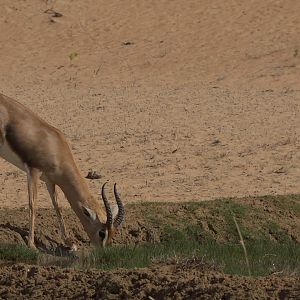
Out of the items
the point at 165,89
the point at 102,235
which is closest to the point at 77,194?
the point at 102,235

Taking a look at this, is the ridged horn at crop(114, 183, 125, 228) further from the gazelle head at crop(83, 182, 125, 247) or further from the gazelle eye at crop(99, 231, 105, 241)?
the gazelle eye at crop(99, 231, 105, 241)

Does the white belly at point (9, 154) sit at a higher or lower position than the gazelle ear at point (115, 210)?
higher

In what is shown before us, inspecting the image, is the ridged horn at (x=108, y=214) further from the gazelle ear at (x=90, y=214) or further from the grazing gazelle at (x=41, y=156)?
the grazing gazelle at (x=41, y=156)

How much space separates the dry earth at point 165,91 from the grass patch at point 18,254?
3.98 feet

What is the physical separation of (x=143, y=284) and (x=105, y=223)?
3.55 metres

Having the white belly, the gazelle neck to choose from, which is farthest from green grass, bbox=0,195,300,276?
the white belly

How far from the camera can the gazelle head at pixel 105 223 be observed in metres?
10.9

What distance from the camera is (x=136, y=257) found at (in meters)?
9.47

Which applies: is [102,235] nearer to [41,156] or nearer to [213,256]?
[41,156]

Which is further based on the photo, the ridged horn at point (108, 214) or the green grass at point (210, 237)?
the ridged horn at point (108, 214)

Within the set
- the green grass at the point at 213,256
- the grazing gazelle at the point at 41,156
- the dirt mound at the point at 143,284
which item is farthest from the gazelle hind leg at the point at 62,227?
the dirt mound at the point at 143,284

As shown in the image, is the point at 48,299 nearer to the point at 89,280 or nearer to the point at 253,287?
the point at 89,280

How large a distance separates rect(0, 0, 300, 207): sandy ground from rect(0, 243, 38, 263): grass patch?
329cm

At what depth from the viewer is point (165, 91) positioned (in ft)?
72.3
